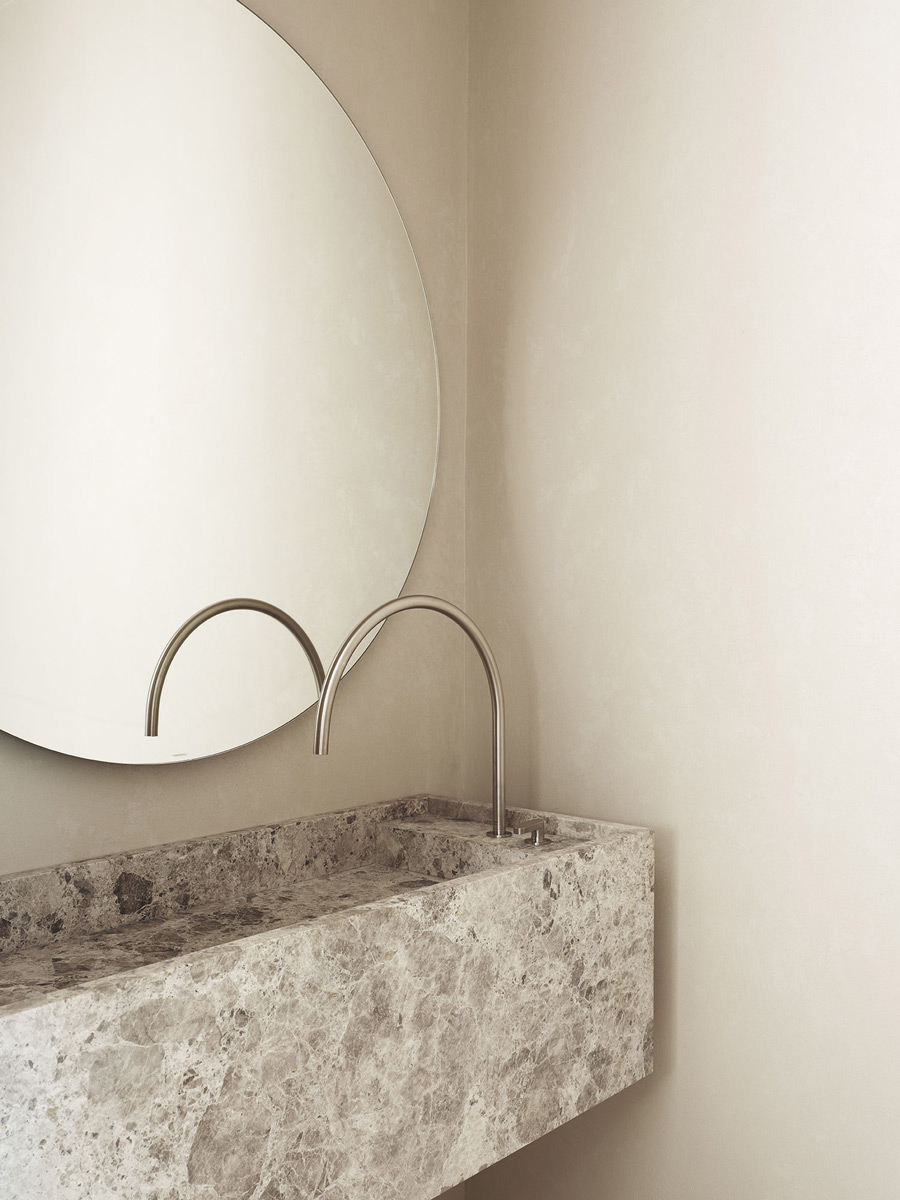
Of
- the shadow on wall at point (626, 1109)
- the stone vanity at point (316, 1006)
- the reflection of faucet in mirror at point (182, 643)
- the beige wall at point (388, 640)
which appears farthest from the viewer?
the shadow on wall at point (626, 1109)

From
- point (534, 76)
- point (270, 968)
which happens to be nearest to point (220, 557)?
point (270, 968)

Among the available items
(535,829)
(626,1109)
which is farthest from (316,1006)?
(626,1109)

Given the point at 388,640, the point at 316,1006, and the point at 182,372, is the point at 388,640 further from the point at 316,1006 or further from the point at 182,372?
the point at 316,1006

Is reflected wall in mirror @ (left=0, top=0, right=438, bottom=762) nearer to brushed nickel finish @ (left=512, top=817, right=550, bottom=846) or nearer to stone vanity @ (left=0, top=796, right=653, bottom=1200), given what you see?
stone vanity @ (left=0, top=796, right=653, bottom=1200)

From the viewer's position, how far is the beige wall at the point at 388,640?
131 centimetres

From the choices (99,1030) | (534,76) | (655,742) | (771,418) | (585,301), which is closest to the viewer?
(99,1030)

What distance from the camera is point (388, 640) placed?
166 cm

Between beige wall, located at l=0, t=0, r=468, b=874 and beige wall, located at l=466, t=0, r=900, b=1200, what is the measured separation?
0.43 ft

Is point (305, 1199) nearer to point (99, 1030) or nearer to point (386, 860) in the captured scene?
point (99, 1030)

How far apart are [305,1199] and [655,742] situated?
0.79 metres

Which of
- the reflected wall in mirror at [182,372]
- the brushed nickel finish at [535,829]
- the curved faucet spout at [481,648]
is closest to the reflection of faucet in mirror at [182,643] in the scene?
the curved faucet spout at [481,648]

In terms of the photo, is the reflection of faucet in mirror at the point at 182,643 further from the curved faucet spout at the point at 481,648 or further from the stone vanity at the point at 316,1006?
the stone vanity at the point at 316,1006

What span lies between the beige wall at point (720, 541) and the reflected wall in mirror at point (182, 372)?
0.32m

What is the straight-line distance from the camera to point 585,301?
62.4 inches
